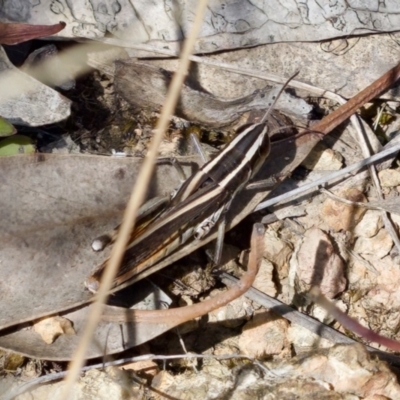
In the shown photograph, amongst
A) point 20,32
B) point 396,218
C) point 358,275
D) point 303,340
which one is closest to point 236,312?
point 303,340

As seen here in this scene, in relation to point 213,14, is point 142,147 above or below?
below

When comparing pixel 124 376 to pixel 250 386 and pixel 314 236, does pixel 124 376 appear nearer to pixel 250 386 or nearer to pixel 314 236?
pixel 250 386

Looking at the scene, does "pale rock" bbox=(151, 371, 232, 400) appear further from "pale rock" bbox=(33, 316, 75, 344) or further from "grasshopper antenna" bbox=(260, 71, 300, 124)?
"grasshopper antenna" bbox=(260, 71, 300, 124)

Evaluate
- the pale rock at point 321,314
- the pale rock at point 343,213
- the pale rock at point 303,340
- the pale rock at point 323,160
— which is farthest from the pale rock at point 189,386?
the pale rock at point 323,160

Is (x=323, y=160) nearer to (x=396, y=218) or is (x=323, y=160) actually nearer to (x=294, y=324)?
(x=396, y=218)

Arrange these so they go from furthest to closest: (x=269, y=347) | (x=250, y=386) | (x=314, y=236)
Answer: (x=314, y=236)
(x=269, y=347)
(x=250, y=386)

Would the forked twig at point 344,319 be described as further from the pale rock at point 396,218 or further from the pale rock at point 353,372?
the pale rock at point 396,218

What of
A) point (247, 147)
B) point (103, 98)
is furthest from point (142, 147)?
point (247, 147)
